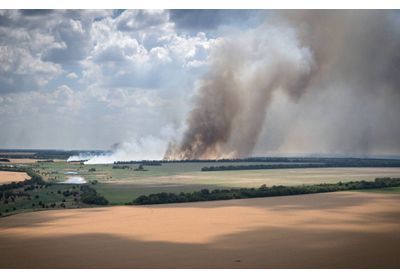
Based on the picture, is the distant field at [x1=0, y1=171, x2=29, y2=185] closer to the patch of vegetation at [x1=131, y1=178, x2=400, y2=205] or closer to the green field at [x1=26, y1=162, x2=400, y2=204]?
the green field at [x1=26, y1=162, x2=400, y2=204]

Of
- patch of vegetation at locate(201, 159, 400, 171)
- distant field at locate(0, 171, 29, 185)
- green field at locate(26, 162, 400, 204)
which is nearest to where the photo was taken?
distant field at locate(0, 171, 29, 185)

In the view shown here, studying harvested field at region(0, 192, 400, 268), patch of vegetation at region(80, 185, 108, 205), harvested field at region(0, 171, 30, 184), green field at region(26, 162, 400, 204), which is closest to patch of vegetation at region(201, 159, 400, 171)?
green field at region(26, 162, 400, 204)

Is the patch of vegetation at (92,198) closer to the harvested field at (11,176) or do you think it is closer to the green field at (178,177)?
the green field at (178,177)

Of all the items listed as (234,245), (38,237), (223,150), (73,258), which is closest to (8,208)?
(38,237)

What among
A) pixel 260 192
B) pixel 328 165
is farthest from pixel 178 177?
pixel 328 165

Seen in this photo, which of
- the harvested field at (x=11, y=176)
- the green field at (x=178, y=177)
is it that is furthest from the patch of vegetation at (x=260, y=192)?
the harvested field at (x=11, y=176)
